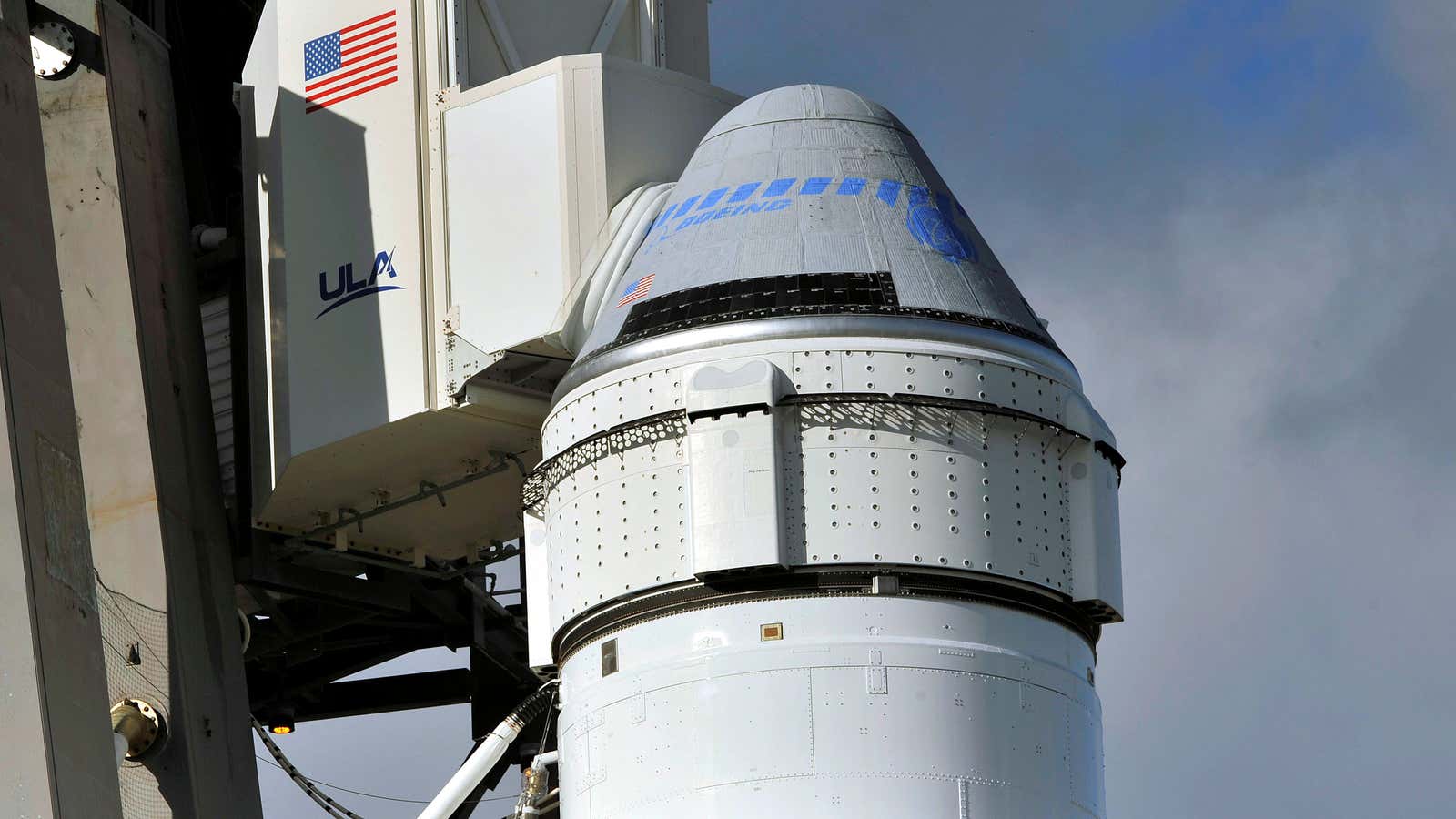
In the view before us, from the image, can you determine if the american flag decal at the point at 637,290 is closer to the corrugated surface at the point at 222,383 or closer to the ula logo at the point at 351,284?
the ula logo at the point at 351,284

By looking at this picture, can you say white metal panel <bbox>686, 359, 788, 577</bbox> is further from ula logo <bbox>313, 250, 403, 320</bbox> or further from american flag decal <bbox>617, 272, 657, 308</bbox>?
ula logo <bbox>313, 250, 403, 320</bbox>

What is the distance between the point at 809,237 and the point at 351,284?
597 cm

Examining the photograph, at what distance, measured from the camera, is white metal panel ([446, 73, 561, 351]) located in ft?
81.1

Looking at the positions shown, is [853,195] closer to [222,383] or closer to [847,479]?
[847,479]

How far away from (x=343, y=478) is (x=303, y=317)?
178 centimetres

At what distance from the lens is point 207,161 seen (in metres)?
30.7

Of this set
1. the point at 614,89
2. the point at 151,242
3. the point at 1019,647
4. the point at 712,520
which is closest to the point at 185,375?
the point at 151,242

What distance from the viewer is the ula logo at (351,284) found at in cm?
2592

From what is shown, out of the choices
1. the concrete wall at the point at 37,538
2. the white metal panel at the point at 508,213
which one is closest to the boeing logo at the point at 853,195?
the white metal panel at the point at 508,213

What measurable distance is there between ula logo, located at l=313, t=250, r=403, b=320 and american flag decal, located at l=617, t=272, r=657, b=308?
3.46 m

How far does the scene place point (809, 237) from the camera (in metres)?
22.5

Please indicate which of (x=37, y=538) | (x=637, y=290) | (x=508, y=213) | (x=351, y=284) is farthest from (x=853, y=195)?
(x=37, y=538)

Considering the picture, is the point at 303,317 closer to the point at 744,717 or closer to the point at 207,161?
the point at 207,161

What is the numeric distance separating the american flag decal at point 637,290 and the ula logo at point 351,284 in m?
3.46
